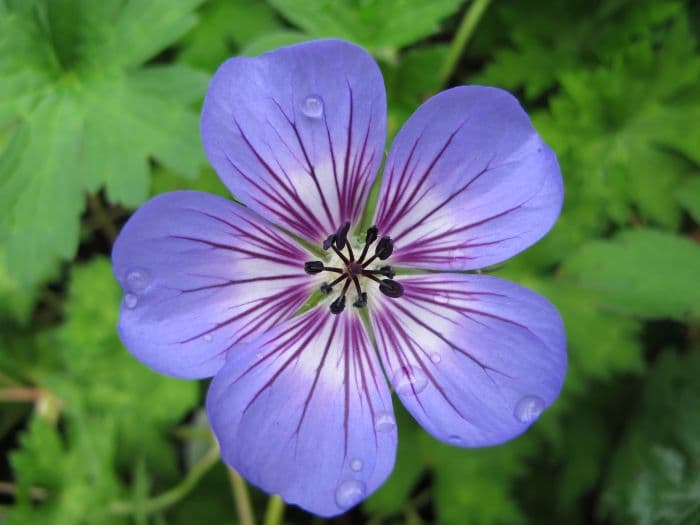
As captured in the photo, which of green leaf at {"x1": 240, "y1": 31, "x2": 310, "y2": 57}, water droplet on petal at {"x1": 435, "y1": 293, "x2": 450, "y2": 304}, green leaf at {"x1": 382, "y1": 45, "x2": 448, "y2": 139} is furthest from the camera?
green leaf at {"x1": 382, "y1": 45, "x2": 448, "y2": 139}

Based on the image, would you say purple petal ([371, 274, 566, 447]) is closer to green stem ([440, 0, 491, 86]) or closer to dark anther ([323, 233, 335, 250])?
dark anther ([323, 233, 335, 250])

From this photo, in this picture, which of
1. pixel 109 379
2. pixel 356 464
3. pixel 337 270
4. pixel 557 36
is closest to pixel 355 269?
pixel 337 270

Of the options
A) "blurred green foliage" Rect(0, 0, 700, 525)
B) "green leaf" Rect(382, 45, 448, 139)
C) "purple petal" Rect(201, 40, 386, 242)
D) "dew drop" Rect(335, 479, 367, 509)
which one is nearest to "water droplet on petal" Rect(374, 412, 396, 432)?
"dew drop" Rect(335, 479, 367, 509)

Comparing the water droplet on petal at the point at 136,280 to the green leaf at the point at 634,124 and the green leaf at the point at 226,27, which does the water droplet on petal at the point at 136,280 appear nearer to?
the green leaf at the point at 226,27

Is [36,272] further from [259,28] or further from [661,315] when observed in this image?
[661,315]

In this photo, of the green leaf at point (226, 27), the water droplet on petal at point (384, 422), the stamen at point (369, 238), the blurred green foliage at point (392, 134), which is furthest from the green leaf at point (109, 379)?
the water droplet on petal at point (384, 422)
